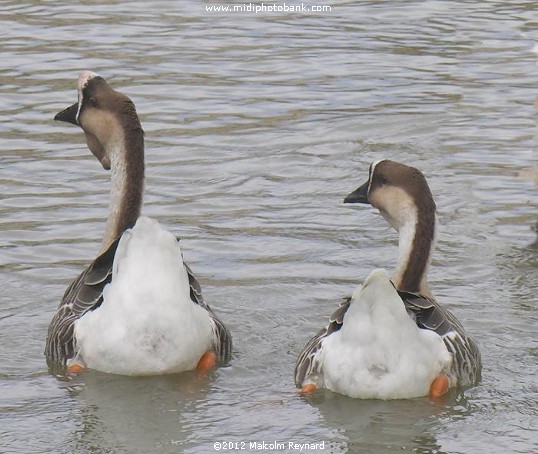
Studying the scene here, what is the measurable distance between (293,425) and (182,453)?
645 mm

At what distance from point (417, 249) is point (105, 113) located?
6.92 feet

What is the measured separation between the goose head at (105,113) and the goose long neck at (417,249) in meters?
1.75

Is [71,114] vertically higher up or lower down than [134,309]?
higher up

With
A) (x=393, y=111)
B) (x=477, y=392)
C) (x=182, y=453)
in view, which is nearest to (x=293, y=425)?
(x=182, y=453)

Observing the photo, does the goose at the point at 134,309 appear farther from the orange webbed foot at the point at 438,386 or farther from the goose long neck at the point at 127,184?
the orange webbed foot at the point at 438,386

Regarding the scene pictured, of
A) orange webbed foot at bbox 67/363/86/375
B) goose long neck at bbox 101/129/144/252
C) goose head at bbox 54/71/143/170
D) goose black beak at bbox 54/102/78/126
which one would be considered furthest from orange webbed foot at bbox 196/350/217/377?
goose black beak at bbox 54/102/78/126

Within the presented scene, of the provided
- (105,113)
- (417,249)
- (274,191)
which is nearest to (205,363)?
(417,249)

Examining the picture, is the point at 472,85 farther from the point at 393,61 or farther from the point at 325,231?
the point at 325,231

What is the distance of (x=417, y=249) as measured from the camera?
8219 millimetres

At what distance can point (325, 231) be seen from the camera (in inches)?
434

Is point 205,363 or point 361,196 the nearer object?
point 205,363

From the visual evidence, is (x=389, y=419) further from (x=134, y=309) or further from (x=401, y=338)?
(x=134, y=309)

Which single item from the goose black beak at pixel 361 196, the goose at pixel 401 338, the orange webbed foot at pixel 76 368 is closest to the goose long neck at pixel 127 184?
the orange webbed foot at pixel 76 368

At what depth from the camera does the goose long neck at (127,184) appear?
8.79 meters
